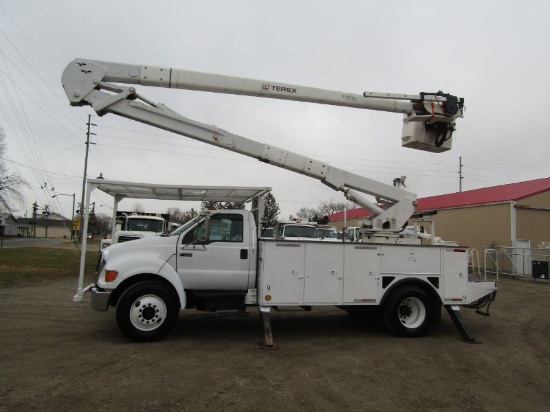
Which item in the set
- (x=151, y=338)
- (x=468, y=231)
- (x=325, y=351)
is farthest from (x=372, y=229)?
(x=468, y=231)

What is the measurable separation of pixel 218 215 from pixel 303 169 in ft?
6.47

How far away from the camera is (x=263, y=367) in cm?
614

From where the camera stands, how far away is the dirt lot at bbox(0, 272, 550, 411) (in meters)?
4.96

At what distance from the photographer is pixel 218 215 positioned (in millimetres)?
7938

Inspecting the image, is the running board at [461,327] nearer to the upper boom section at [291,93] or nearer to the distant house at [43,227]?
the upper boom section at [291,93]

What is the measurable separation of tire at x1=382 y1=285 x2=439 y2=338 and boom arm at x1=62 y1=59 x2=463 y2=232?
4.51ft

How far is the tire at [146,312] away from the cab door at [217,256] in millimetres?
508

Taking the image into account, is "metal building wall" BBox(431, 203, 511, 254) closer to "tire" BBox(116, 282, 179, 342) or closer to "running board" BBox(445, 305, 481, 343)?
"running board" BBox(445, 305, 481, 343)

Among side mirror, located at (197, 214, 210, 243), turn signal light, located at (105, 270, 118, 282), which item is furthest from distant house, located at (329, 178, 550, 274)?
turn signal light, located at (105, 270, 118, 282)

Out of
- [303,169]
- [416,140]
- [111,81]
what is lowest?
[303,169]

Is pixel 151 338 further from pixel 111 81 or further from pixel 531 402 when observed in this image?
pixel 531 402

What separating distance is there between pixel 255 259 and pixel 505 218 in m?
21.0

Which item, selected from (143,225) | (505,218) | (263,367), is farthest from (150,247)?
(505,218)

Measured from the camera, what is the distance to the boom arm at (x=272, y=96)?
772cm
